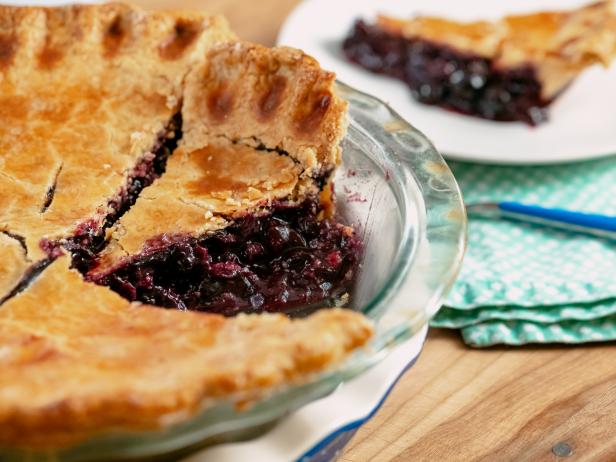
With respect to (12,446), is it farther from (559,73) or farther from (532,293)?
(559,73)

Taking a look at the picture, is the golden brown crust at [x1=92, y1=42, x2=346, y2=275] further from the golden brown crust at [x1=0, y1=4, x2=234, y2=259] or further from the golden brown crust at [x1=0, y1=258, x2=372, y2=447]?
the golden brown crust at [x1=0, y1=258, x2=372, y2=447]

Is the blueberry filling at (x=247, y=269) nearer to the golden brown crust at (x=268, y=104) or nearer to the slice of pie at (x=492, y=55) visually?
the golden brown crust at (x=268, y=104)

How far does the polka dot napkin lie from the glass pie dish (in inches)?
18.6

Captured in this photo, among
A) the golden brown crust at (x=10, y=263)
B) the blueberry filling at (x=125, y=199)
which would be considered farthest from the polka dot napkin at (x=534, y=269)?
the golden brown crust at (x=10, y=263)

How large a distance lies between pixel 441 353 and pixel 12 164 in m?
1.29

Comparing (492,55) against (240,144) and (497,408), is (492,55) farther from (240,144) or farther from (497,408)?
(497,408)

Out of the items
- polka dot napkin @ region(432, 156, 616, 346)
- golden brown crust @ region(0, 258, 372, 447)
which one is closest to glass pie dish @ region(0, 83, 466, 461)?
golden brown crust @ region(0, 258, 372, 447)

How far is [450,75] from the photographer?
13.1ft

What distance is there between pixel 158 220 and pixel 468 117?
1.84 metres

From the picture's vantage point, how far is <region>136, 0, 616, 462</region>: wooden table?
226 cm

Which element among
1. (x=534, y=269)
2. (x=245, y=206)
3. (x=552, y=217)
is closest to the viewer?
(x=245, y=206)

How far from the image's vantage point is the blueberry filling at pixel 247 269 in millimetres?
2320

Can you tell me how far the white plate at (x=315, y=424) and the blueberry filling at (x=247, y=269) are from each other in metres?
0.43

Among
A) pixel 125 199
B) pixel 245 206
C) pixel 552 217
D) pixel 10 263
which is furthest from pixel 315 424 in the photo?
pixel 552 217
